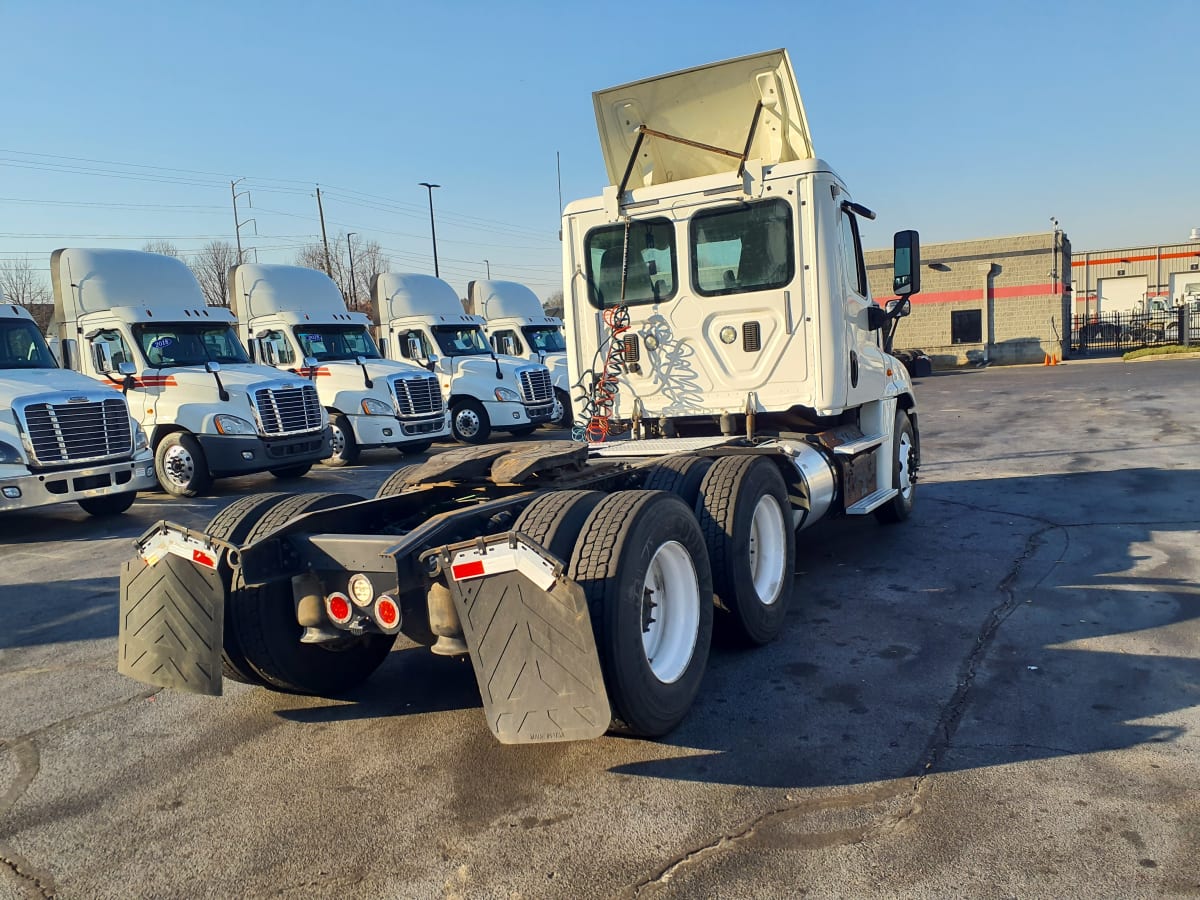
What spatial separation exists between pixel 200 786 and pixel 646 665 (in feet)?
6.27

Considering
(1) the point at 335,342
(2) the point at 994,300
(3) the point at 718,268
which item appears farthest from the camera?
(2) the point at 994,300

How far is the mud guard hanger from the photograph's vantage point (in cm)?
673

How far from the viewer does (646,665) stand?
3.71 m

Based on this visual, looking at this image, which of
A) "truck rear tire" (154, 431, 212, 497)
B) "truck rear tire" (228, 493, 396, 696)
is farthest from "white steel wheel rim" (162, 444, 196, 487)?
"truck rear tire" (228, 493, 396, 696)

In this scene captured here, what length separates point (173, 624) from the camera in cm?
407

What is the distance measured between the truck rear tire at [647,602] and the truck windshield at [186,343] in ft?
35.4

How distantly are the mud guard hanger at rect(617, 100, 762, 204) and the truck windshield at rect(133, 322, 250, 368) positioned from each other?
8.45 meters

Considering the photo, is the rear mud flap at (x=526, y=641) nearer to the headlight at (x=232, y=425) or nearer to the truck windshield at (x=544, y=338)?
the headlight at (x=232, y=425)

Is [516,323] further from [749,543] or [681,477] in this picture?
[749,543]

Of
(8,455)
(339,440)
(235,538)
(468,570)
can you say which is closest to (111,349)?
(8,455)

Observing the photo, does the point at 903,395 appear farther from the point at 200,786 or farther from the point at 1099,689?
the point at 200,786

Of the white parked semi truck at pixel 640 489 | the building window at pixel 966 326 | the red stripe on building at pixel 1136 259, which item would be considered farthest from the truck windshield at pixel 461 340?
the red stripe on building at pixel 1136 259

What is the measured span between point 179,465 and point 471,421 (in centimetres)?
679

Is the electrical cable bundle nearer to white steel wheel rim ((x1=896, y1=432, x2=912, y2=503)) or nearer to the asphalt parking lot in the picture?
the asphalt parking lot
